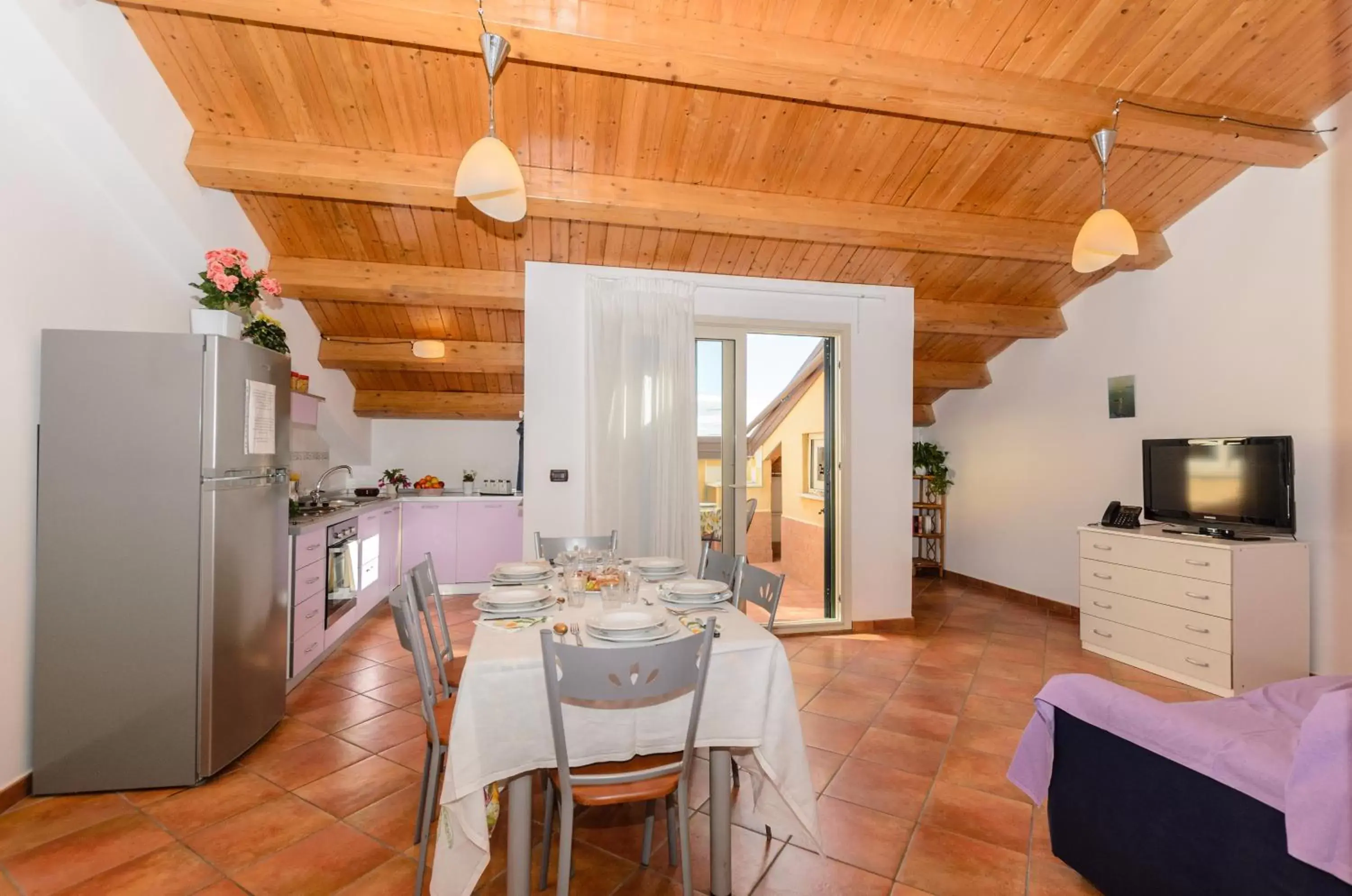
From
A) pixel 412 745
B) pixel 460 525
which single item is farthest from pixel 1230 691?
pixel 460 525

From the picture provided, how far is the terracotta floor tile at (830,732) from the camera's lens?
9.18ft

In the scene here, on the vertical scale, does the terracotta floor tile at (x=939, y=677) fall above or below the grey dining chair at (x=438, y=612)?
below

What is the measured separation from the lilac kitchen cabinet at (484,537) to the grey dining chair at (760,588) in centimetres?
365

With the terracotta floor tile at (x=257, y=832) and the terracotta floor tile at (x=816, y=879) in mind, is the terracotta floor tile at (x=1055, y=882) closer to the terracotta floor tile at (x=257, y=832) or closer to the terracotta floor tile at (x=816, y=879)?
the terracotta floor tile at (x=816, y=879)

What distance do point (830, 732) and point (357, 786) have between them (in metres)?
2.01

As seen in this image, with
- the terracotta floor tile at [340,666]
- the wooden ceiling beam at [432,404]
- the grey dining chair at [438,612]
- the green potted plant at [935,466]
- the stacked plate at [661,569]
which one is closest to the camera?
the grey dining chair at [438,612]

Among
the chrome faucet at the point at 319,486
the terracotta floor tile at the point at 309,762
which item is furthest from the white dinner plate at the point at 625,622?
the chrome faucet at the point at 319,486

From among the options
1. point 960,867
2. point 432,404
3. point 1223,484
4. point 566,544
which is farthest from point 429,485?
point 1223,484

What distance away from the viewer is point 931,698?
3.37 meters

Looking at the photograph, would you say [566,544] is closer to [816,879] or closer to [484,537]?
[816,879]

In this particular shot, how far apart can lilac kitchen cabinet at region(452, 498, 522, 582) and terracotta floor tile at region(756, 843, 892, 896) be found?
13.5ft

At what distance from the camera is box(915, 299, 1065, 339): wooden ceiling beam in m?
5.12

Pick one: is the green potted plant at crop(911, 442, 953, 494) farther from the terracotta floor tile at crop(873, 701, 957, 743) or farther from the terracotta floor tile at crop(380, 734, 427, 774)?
the terracotta floor tile at crop(380, 734, 427, 774)

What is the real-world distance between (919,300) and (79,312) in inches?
202
